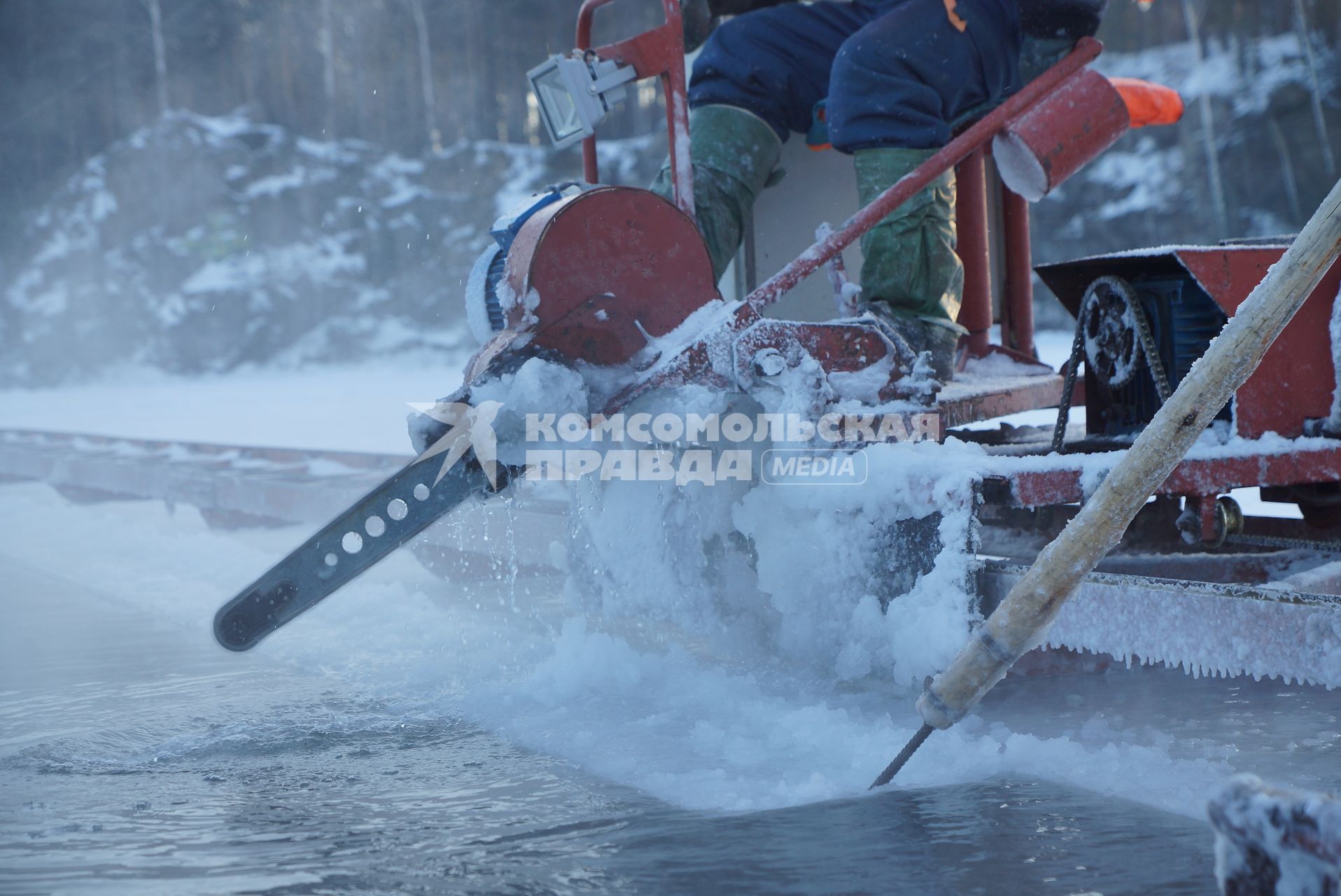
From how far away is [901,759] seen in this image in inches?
51.8

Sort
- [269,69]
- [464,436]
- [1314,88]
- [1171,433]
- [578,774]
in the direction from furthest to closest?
[269,69] → [1314,88] → [464,436] → [578,774] → [1171,433]

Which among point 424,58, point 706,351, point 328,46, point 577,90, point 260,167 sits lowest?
point 706,351

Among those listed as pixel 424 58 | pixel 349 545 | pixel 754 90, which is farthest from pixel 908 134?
pixel 424 58

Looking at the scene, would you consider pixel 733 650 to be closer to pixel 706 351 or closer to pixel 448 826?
pixel 706 351

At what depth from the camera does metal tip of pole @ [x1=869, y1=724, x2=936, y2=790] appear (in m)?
1.27

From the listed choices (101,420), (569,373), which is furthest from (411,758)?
(101,420)

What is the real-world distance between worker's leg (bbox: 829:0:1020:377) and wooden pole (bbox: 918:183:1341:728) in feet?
3.44

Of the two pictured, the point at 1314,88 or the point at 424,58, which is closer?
the point at 1314,88

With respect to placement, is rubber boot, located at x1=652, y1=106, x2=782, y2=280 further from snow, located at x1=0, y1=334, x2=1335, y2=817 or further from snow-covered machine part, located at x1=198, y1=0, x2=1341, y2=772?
snow, located at x1=0, y1=334, x2=1335, y2=817

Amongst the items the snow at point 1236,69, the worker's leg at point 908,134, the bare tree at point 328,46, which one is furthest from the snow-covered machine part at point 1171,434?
the bare tree at point 328,46

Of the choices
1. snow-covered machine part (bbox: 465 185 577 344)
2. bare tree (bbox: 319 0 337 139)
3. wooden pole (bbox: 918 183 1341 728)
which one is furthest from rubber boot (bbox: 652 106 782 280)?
bare tree (bbox: 319 0 337 139)

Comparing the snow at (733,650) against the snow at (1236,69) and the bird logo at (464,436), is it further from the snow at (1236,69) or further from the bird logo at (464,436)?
the snow at (1236,69)

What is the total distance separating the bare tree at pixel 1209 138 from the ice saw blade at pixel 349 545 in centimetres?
1351

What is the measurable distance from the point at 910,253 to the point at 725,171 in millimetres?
565
